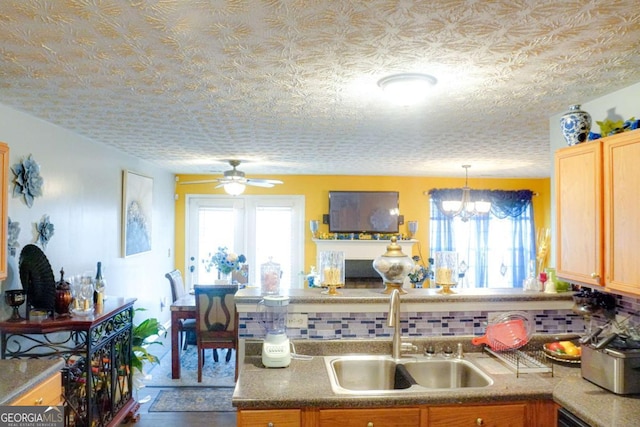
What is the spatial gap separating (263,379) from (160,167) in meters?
4.64

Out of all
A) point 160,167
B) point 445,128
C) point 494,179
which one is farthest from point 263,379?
point 494,179

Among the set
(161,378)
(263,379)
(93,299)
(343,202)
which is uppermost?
(343,202)

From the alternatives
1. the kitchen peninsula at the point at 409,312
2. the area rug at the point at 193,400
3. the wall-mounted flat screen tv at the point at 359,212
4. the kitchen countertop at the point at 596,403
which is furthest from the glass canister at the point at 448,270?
the wall-mounted flat screen tv at the point at 359,212

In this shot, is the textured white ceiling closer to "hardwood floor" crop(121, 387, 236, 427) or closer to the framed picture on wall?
the framed picture on wall

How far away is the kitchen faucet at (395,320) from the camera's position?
89.5 inches

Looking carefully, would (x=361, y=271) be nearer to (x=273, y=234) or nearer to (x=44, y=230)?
(x=273, y=234)

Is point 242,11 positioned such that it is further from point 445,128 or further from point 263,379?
point 445,128

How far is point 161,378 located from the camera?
178 inches

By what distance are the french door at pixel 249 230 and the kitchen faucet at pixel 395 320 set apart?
15.4ft

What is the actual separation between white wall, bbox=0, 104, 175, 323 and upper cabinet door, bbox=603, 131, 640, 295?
3.36 m

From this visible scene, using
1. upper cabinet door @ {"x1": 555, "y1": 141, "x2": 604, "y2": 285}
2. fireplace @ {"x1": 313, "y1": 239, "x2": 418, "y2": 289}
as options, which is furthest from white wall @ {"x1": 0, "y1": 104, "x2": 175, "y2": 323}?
upper cabinet door @ {"x1": 555, "y1": 141, "x2": 604, "y2": 285}

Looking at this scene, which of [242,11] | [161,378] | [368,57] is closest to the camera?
[242,11]

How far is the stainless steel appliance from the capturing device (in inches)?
75.0

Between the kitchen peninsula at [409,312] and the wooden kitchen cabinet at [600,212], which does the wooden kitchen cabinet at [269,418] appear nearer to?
the kitchen peninsula at [409,312]
